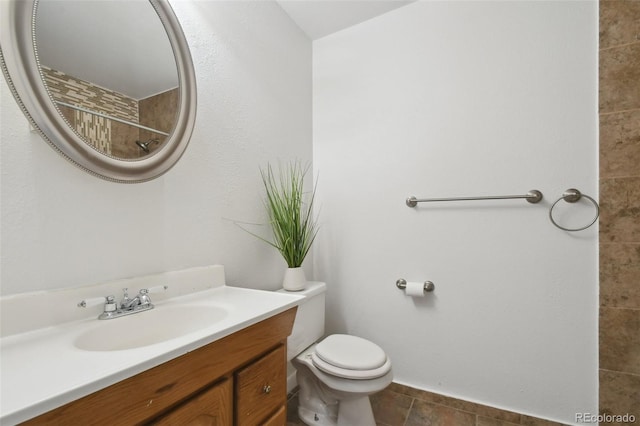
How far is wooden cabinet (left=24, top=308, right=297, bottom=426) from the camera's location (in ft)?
1.58

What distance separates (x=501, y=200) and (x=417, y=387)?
1.13m

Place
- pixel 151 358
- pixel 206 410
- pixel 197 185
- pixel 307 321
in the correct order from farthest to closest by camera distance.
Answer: pixel 307 321 < pixel 197 185 < pixel 206 410 < pixel 151 358

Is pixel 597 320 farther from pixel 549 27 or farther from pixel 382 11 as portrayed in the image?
pixel 382 11

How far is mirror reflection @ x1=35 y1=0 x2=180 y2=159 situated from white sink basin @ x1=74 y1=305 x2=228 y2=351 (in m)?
0.50

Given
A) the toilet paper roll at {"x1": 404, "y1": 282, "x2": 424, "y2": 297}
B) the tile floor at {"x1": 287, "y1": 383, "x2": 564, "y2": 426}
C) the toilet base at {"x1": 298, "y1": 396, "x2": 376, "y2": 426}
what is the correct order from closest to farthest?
the toilet base at {"x1": 298, "y1": 396, "x2": 376, "y2": 426} → the tile floor at {"x1": 287, "y1": 383, "x2": 564, "y2": 426} → the toilet paper roll at {"x1": 404, "y1": 282, "x2": 424, "y2": 297}

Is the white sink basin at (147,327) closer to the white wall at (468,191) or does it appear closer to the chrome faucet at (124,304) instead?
the chrome faucet at (124,304)

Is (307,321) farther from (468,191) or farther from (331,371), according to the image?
(468,191)

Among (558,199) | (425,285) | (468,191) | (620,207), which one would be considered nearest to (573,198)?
(558,199)

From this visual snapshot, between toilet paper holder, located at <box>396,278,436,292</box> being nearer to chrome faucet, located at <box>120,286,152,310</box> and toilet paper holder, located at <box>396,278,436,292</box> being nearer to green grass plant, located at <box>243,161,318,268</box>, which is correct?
green grass plant, located at <box>243,161,318,268</box>

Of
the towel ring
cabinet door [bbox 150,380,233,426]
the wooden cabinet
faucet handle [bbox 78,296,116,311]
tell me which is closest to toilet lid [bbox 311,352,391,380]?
the wooden cabinet

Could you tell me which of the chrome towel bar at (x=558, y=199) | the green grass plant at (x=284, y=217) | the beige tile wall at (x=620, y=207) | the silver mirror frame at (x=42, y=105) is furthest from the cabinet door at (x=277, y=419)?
the beige tile wall at (x=620, y=207)

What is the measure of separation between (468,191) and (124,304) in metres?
1.57

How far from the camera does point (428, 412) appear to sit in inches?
58.9

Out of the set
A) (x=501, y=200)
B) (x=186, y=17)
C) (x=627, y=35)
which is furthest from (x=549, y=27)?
(x=186, y=17)
